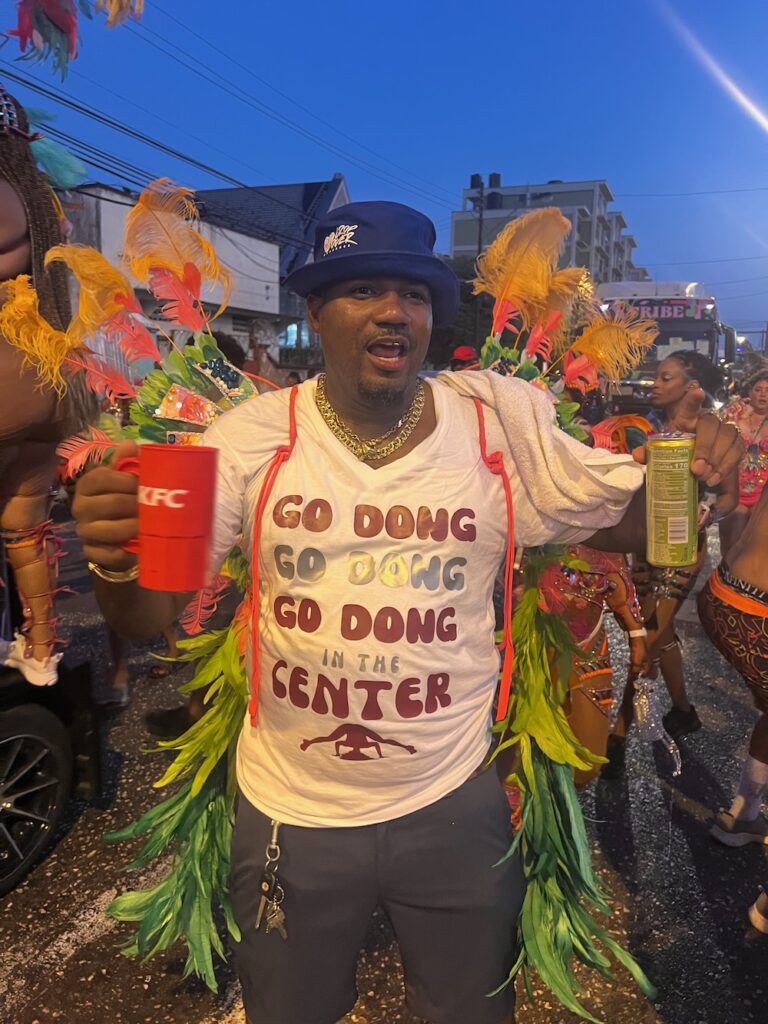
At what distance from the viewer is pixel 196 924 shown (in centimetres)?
177

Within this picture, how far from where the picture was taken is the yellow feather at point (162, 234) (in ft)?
5.57

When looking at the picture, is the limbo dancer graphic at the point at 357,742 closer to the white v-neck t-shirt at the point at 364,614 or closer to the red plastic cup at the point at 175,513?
the white v-neck t-shirt at the point at 364,614

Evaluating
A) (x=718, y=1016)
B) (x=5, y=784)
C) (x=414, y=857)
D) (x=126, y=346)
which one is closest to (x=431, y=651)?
(x=414, y=857)

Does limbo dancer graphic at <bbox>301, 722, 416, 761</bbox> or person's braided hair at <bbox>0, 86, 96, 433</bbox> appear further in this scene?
person's braided hair at <bbox>0, 86, 96, 433</bbox>

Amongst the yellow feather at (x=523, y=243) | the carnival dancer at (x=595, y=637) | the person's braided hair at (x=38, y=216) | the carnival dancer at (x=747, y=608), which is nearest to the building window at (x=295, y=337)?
the person's braided hair at (x=38, y=216)

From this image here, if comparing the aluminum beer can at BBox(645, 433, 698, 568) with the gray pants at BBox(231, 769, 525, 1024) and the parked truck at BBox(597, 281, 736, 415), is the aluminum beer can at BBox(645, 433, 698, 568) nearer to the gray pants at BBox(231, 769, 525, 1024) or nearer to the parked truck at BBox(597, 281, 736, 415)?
the gray pants at BBox(231, 769, 525, 1024)

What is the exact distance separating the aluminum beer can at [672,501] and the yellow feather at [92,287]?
1.20 m

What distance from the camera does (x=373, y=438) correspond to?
59.6 inches

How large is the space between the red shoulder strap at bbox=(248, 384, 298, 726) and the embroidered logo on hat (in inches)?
11.9

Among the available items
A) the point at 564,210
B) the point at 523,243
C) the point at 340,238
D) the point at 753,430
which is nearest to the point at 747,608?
the point at 523,243

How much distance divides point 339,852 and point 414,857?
0.14 m

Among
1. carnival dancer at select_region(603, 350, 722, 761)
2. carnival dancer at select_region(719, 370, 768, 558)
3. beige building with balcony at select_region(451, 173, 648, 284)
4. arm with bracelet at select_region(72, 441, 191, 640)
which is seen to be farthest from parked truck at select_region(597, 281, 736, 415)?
beige building with balcony at select_region(451, 173, 648, 284)

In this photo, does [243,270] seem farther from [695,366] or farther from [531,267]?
[531,267]

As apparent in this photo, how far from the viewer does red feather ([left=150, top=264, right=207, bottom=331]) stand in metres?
1.73
